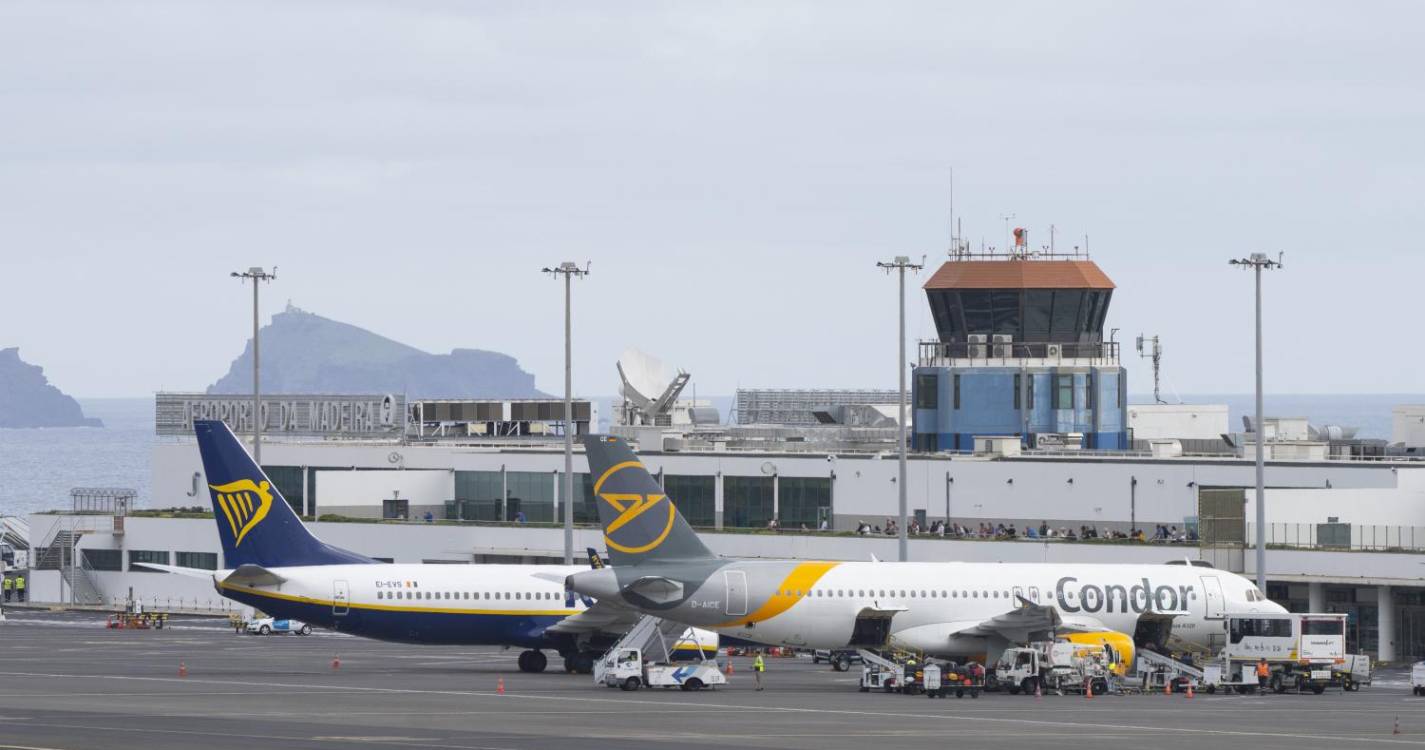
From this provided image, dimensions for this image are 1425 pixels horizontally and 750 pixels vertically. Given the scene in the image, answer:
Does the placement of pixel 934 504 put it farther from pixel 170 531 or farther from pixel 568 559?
pixel 170 531

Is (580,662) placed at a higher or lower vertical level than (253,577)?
lower

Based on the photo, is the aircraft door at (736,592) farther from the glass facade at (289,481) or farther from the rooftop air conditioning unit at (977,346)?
the glass facade at (289,481)

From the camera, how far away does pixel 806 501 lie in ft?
340

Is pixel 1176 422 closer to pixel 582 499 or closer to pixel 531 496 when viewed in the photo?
pixel 582 499

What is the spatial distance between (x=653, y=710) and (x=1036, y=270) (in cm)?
6082

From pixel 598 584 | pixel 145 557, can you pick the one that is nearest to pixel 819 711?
pixel 598 584

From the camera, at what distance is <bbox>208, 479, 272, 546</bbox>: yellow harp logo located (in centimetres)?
7025

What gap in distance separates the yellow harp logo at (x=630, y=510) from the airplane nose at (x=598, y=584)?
861mm

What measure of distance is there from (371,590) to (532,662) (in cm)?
623

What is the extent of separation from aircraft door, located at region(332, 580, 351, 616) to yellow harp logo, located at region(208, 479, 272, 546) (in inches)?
124

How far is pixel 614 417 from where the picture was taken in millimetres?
133125

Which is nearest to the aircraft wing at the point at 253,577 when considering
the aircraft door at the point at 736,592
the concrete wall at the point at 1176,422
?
the aircraft door at the point at 736,592

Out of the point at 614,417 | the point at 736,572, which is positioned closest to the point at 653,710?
the point at 736,572

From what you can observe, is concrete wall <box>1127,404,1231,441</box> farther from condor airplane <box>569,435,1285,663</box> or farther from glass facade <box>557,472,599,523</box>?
condor airplane <box>569,435,1285,663</box>
